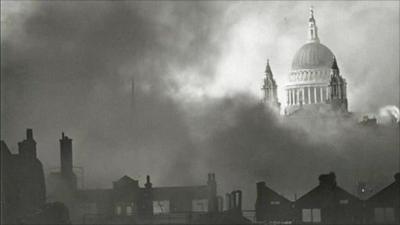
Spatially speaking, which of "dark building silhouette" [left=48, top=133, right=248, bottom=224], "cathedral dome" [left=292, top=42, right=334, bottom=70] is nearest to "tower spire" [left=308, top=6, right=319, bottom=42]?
"cathedral dome" [left=292, top=42, right=334, bottom=70]

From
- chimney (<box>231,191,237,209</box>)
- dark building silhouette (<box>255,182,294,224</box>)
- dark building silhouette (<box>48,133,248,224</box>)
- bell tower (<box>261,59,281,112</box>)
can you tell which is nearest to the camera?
dark building silhouette (<box>255,182,294,224</box>)

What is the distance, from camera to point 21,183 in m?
65.7

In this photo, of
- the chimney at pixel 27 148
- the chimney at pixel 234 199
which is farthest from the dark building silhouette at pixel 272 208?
the chimney at pixel 27 148

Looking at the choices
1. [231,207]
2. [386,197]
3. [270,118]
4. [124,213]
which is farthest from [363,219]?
[270,118]

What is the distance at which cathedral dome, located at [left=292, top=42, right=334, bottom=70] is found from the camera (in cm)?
15238

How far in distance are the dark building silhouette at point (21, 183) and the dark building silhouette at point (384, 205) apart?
14.8 meters

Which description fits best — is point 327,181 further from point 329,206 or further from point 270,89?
point 270,89

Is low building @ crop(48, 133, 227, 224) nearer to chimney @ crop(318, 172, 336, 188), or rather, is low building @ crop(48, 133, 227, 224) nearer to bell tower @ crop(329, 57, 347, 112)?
chimney @ crop(318, 172, 336, 188)

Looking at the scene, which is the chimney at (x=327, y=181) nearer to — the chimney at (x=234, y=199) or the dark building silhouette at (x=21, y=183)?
the chimney at (x=234, y=199)

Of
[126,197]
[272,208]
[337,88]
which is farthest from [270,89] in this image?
[272,208]

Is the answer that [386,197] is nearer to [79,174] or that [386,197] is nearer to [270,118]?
[79,174]

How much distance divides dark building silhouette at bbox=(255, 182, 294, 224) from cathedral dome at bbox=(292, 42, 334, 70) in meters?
86.3

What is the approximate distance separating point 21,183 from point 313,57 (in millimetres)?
90500

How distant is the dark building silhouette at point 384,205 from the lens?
6316cm
